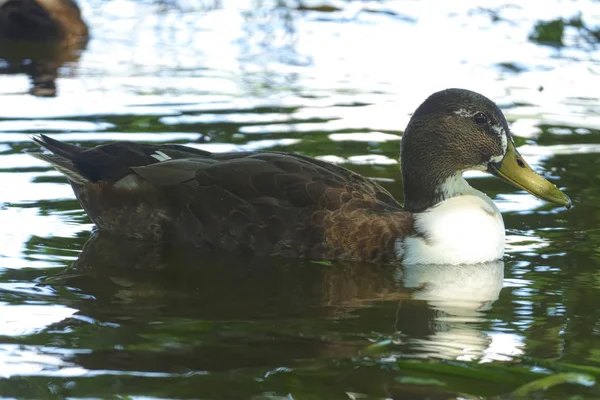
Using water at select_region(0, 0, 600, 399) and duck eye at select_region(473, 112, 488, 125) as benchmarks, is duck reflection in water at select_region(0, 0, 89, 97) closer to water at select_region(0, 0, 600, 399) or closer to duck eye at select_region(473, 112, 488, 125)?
water at select_region(0, 0, 600, 399)

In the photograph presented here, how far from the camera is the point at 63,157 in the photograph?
317 inches

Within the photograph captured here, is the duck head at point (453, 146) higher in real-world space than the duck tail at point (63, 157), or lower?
higher

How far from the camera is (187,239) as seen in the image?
7656mm

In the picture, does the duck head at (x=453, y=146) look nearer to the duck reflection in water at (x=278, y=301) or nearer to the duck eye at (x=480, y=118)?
the duck eye at (x=480, y=118)

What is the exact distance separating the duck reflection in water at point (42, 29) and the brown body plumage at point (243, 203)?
6.77m

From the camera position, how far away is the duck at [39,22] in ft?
49.8

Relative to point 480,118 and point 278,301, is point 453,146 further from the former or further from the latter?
point 278,301

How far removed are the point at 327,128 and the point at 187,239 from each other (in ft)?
10.5

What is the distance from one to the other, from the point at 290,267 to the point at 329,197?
47cm

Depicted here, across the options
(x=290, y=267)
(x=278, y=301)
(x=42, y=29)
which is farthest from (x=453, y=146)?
(x=42, y=29)

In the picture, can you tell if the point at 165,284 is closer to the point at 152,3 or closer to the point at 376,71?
the point at 376,71

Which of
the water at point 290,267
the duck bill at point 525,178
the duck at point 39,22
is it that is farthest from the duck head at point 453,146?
the duck at point 39,22

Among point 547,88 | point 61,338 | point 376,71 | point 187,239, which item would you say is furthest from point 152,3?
point 61,338

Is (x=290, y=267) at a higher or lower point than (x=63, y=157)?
lower
